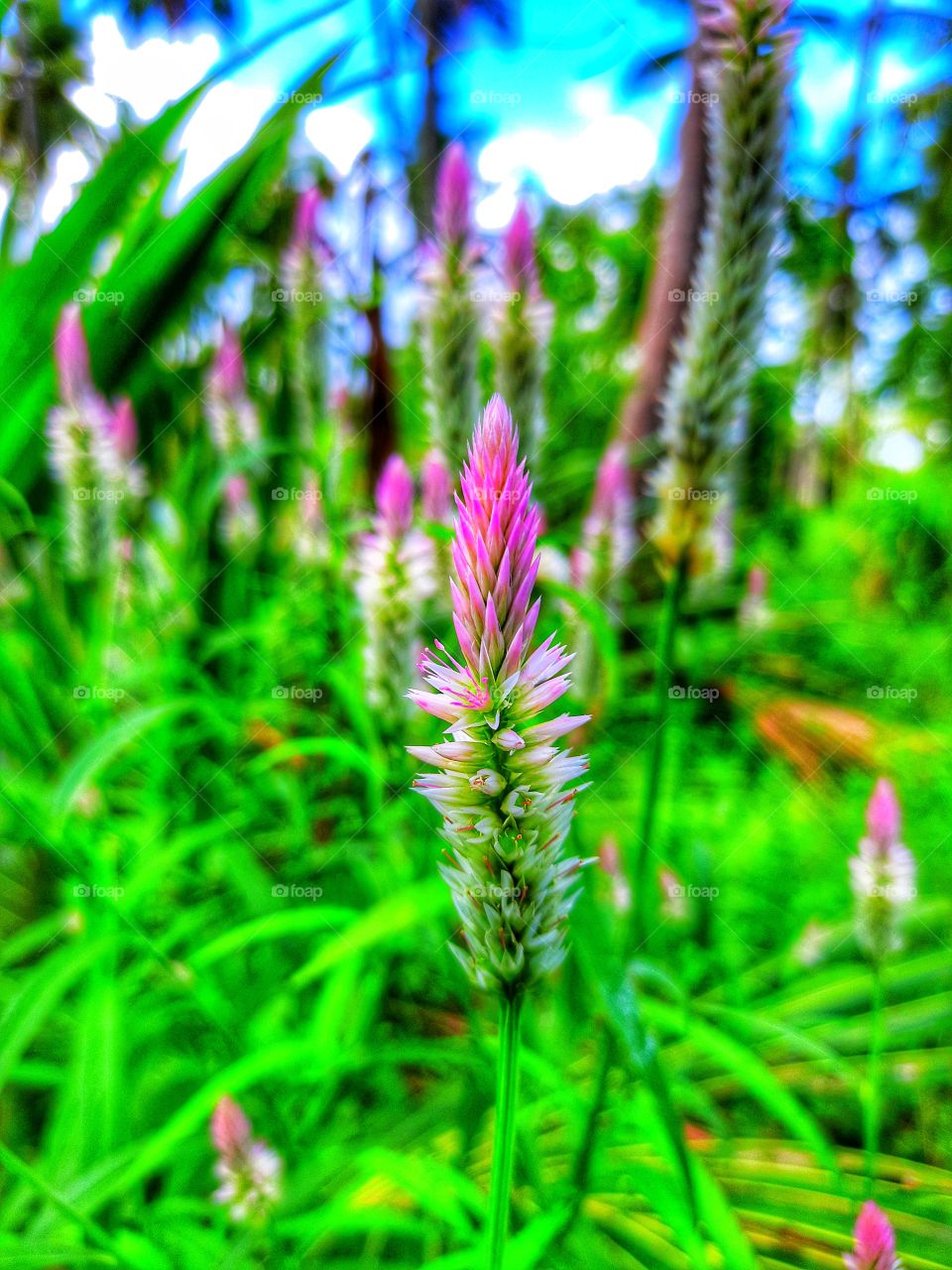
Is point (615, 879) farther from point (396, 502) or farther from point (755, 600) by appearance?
point (755, 600)

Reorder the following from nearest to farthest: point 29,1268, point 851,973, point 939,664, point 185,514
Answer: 1. point 29,1268
2. point 851,973
3. point 185,514
4. point 939,664

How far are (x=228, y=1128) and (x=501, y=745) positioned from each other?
568 millimetres

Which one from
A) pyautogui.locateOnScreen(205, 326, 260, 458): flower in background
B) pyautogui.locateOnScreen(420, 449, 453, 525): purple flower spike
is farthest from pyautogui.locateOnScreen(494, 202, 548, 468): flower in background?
pyautogui.locateOnScreen(205, 326, 260, 458): flower in background

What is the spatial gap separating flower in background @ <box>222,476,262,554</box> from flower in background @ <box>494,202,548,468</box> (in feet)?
2.90

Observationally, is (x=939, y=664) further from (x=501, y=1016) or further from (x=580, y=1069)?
(x=501, y=1016)

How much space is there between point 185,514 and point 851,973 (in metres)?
1.66

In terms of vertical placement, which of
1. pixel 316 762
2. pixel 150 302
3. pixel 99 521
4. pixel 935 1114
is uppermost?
pixel 150 302

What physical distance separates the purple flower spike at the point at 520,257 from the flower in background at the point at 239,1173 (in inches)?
36.0

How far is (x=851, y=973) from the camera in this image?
130cm

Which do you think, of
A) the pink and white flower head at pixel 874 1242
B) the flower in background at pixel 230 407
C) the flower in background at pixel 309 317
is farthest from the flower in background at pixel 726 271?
the flower in background at pixel 230 407

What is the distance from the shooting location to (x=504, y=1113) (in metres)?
0.40

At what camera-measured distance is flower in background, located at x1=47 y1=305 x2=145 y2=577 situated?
3.50 feet

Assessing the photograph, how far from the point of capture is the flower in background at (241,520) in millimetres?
1559

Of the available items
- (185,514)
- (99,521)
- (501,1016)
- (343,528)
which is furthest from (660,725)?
(185,514)
